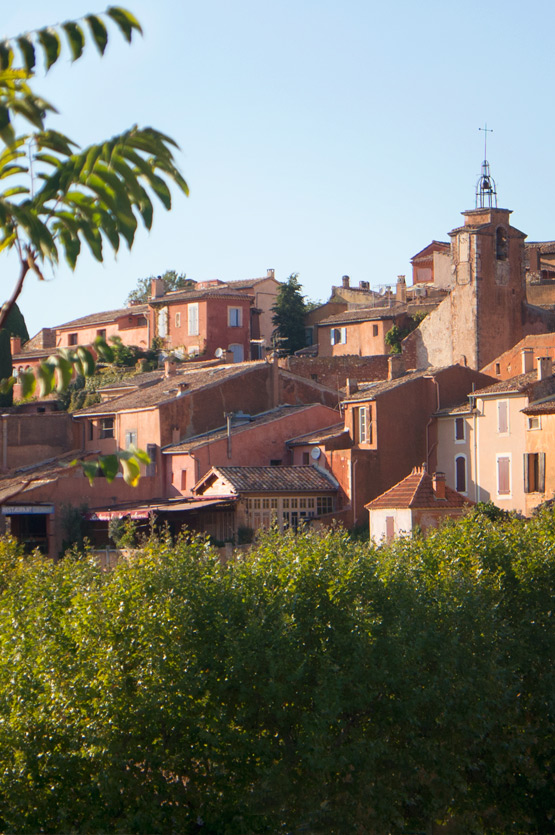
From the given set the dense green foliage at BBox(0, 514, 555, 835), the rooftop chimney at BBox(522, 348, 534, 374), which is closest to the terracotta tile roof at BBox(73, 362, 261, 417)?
the rooftop chimney at BBox(522, 348, 534, 374)

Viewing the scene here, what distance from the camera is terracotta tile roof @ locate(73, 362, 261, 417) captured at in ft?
141

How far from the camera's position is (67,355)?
3.90 metres

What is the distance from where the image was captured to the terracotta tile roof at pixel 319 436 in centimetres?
4012

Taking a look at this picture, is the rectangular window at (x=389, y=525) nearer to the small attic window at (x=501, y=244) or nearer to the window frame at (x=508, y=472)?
the window frame at (x=508, y=472)

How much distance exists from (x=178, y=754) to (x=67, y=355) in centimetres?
1170

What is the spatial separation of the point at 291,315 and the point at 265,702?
1903 inches

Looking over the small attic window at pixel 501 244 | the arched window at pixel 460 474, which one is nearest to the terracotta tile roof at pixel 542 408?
the arched window at pixel 460 474

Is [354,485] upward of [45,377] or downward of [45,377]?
downward

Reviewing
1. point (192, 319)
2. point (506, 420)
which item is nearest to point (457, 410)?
point (506, 420)

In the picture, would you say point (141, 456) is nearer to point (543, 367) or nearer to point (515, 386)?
point (515, 386)

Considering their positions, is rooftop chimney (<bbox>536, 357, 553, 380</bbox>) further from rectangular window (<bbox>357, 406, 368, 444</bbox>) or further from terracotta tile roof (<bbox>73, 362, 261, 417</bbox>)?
terracotta tile roof (<bbox>73, 362, 261, 417</bbox>)

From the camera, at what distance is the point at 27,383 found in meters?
3.79

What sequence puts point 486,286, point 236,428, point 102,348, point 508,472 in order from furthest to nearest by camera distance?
point 486,286 → point 236,428 → point 508,472 → point 102,348

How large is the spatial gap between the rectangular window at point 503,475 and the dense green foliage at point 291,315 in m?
24.7
